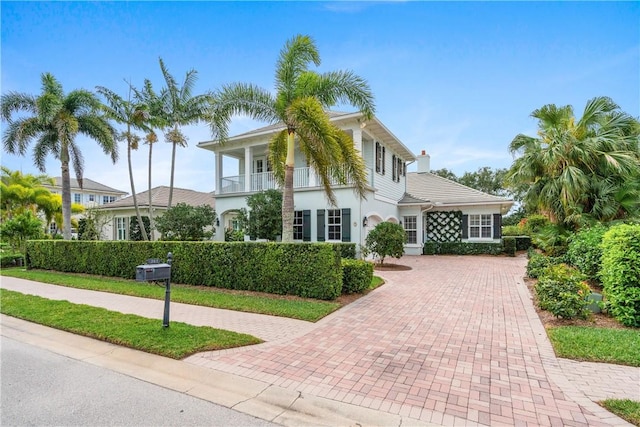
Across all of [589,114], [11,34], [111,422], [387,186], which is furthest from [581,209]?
[11,34]

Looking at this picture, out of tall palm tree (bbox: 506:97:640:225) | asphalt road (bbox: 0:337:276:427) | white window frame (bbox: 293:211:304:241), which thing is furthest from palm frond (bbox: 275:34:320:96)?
tall palm tree (bbox: 506:97:640:225)

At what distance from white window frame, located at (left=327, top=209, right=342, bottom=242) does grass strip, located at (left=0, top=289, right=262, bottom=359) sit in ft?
32.7

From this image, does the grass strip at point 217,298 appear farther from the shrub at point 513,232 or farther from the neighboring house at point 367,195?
the shrub at point 513,232

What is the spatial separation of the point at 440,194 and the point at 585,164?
11.0 metres

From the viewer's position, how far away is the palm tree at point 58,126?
15.0m

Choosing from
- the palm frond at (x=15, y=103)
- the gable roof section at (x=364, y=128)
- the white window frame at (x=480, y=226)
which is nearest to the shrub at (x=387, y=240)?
the gable roof section at (x=364, y=128)

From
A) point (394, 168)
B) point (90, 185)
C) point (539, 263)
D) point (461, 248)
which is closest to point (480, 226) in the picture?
point (461, 248)

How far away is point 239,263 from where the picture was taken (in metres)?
9.07

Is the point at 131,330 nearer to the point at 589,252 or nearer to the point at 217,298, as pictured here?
the point at 217,298

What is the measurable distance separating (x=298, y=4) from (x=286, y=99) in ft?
10.9

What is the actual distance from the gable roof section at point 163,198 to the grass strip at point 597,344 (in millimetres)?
23798

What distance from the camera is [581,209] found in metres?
10.4

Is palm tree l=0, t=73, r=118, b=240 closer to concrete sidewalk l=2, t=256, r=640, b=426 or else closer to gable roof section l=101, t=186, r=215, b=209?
gable roof section l=101, t=186, r=215, b=209

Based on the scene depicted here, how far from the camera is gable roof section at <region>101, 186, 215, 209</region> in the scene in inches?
920
